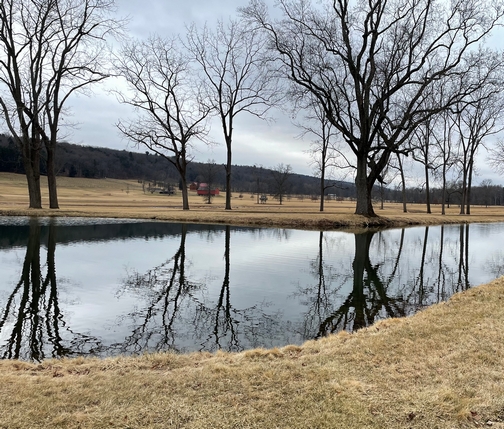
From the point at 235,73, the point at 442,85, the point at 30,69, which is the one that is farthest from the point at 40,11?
the point at 442,85

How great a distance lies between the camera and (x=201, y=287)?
924 centimetres

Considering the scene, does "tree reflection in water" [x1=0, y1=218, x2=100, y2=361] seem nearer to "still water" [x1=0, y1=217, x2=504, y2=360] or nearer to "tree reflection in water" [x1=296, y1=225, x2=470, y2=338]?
"still water" [x1=0, y1=217, x2=504, y2=360]

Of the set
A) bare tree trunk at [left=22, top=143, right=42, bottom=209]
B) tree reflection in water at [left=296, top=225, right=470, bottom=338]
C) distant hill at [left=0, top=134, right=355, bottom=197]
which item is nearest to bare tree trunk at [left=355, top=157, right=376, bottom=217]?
tree reflection in water at [left=296, top=225, right=470, bottom=338]

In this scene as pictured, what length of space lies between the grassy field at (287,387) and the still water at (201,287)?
1100mm

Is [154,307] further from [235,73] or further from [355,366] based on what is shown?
[235,73]

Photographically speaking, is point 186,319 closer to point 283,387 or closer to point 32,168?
point 283,387

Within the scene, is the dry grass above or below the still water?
above

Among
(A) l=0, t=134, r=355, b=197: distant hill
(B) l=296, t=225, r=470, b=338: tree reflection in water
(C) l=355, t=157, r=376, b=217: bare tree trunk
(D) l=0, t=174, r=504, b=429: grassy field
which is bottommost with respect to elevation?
(B) l=296, t=225, r=470, b=338: tree reflection in water

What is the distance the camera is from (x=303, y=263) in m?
12.7

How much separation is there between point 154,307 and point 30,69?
87.5ft

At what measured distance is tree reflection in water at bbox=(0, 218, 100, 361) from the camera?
5.46m

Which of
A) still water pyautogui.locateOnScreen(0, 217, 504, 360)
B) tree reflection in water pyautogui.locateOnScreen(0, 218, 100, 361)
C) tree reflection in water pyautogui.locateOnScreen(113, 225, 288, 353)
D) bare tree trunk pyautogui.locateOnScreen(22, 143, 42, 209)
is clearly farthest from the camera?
bare tree trunk pyautogui.locateOnScreen(22, 143, 42, 209)

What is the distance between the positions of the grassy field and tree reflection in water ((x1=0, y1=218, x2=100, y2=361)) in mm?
745

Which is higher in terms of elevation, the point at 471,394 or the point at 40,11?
the point at 40,11
